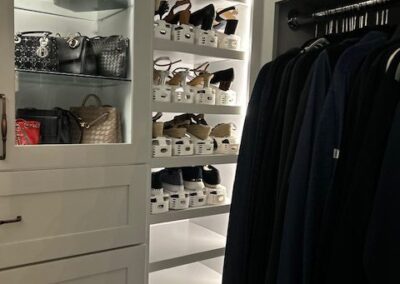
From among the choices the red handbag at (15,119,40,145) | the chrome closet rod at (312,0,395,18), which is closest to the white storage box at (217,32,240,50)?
the chrome closet rod at (312,0,395,18)

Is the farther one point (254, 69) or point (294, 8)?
point (254, 69)

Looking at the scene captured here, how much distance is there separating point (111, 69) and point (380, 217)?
909 mm

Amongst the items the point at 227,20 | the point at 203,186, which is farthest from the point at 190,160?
the point at 227,20

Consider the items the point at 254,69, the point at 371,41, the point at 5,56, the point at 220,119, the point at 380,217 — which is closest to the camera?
the point at 380,217

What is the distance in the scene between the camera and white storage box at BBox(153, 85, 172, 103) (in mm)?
1259

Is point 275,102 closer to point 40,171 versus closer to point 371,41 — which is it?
point 371,41

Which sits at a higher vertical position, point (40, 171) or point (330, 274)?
point (40, 171)

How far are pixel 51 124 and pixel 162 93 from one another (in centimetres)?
38

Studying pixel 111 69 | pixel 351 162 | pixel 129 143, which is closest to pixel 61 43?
pixel 111 69

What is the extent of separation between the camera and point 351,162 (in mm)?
756

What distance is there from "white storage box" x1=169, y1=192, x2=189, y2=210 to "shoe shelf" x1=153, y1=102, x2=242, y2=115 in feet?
1.01

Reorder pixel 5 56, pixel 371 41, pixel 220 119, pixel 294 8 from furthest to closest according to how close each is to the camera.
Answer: pixel 220 119 < pixel 294 8 < pixel 5 56 < pixel 371 41

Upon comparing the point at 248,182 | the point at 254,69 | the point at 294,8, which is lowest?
the point at 248,182

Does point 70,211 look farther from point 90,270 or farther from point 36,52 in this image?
point 36,52
